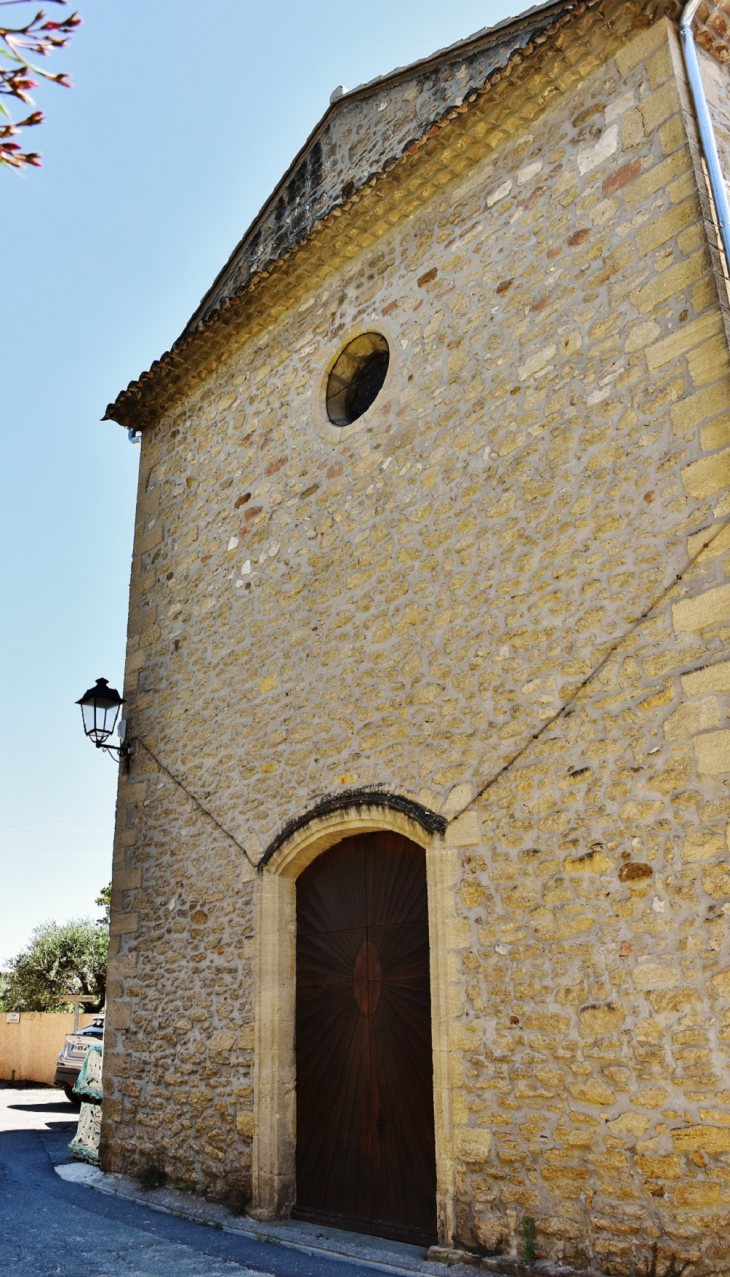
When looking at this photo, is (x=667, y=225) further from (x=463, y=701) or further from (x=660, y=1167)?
(x=660, y=1167)

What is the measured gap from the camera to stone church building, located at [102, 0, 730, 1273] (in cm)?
411

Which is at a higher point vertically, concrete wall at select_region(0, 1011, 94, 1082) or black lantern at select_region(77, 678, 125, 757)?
black lantern at select_region(77, 678, 125, 757)

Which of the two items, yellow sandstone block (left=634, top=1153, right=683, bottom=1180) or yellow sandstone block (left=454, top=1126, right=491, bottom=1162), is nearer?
yellow sandstone block (left=634, top=1153, right=683, bottom=1180)

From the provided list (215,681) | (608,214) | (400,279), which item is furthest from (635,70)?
(215,681)

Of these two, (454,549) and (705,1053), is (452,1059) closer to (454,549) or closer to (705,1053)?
(705,1053)

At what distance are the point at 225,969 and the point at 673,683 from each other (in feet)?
12.0

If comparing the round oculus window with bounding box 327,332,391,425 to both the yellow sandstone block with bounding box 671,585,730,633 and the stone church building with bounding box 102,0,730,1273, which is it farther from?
the yellow sandstone block with bounding box 671,585,730,633

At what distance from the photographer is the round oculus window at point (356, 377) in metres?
6.61

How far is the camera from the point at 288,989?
233 inches

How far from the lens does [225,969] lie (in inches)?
243

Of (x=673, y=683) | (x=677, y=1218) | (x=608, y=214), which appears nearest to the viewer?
(x=677, y=1218)

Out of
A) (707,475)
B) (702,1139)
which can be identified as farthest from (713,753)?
(702,1139)

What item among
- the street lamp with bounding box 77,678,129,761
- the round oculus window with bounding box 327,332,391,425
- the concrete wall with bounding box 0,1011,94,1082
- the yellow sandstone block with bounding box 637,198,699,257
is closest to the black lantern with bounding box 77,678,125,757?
the street lamp with bounding box 77,678,129,761

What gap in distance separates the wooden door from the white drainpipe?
3739 millimetres
